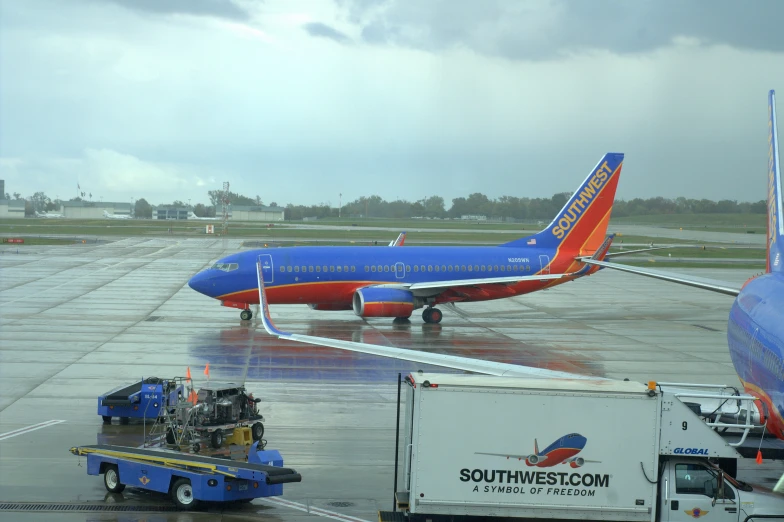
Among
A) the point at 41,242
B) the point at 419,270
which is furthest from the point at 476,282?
the point at 41,242

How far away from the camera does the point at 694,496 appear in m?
12.7

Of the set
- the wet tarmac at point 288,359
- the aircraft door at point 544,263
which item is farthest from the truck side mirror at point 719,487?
the aircraft door at point 544,263

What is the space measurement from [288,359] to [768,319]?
57.0 ft

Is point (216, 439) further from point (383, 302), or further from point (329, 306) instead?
point (329, 306)

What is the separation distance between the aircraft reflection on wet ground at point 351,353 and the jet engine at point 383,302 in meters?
0.72

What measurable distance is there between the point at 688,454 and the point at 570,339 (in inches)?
905

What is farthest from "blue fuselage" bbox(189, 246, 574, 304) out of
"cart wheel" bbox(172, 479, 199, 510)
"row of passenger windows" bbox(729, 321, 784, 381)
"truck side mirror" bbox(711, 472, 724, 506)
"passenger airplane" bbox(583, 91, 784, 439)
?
"truck side mirror" bbox(711, 472, 724, 506)

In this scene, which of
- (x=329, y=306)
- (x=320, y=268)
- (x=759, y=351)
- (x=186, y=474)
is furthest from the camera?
(x=329, y=306)

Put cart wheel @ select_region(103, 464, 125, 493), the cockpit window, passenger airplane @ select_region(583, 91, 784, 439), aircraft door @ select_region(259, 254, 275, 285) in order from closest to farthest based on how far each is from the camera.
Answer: passenger airplane @ select_region(583, 91, 784, 439), cart wheel @ select_region(103, 464, 125, 493), aircraft door @ select_region(259, 254, 275, 285), the cockpit window

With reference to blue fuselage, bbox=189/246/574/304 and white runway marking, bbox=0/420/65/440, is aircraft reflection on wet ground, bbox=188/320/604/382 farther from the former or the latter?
white runway marking, bbox=0/420/65/440

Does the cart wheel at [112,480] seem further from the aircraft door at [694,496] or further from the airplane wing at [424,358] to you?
the aircraft door at [694,496]

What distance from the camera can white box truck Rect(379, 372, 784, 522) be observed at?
12.5m

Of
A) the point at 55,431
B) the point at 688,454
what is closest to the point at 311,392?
the point at 55,431

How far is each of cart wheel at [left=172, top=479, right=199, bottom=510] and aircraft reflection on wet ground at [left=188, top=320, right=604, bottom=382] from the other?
10677 millimetres
